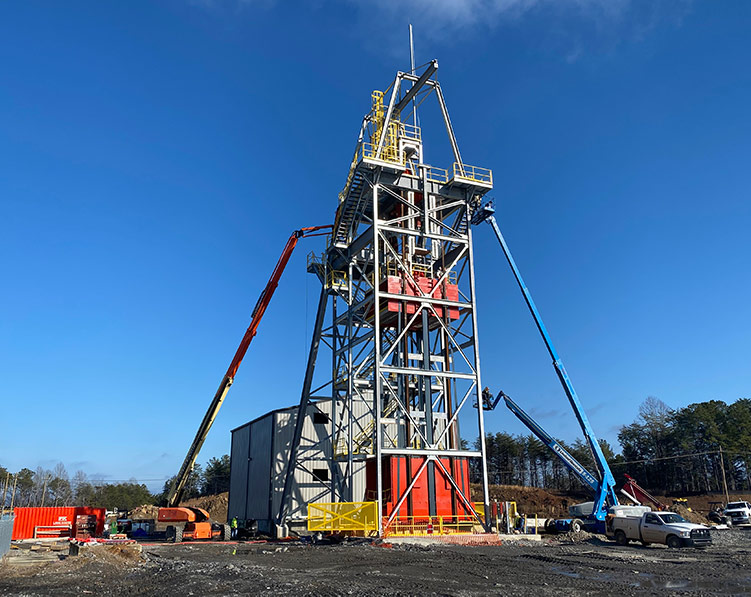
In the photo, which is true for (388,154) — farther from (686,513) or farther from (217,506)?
(217,506)

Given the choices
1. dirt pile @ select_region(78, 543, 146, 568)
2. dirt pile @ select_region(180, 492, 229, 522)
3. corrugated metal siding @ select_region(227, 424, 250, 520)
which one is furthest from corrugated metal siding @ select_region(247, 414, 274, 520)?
dirt pile @ select_region(180, 492, 229, 522)

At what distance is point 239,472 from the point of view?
39.1 metres

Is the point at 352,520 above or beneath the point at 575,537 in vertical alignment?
above

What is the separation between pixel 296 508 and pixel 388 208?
16.3 metres

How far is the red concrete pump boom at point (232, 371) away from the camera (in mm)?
39375

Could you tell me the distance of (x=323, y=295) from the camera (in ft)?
111

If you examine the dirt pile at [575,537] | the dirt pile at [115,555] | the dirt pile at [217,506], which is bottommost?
the dirt pile at [217,506]

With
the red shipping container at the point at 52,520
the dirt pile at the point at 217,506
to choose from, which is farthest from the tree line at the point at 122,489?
the red shipping container at the point at 52,520

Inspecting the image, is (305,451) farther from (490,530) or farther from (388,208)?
(388,208)

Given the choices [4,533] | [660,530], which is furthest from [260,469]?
[660,530]

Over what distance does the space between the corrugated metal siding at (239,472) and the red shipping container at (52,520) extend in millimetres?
7741

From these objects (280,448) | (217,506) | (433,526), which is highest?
(280,448)

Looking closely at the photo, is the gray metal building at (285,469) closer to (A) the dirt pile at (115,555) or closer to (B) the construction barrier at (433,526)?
(B) the construction barrier at (433,526)

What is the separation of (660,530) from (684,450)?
66414 mm
